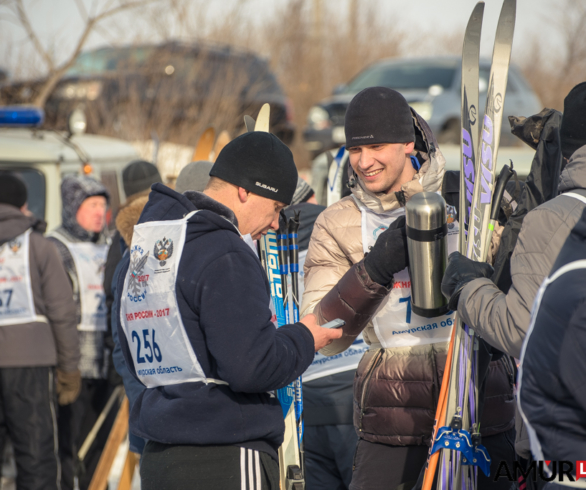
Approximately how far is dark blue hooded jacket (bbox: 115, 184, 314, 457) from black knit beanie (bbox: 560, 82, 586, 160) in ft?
3.41

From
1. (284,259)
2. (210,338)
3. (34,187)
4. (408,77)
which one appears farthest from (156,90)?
(210,338)

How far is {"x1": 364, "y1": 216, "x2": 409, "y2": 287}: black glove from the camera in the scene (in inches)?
92.4

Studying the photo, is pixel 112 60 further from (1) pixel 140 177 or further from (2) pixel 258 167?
(2) pixel 258 167

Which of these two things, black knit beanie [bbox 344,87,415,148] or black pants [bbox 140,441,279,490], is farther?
black knit beanie [bbox 344,87,415,148]

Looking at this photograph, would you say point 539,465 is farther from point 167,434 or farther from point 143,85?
point 143,85

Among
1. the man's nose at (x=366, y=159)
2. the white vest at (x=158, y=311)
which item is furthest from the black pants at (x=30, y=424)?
the man's nose at (x=366, y=159)

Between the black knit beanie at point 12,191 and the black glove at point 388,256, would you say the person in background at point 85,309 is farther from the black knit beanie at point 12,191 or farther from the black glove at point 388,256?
the black glove at point 388,256

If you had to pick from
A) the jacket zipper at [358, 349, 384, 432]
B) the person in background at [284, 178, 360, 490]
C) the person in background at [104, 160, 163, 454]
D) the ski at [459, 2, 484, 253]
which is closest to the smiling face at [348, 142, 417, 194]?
the ski at [459, 2, 484, 253]

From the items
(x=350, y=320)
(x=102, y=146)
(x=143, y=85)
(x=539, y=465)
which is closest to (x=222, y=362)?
(x=350, y=320)

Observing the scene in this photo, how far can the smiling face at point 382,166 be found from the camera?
2.64m

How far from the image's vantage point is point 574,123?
6.93 ft

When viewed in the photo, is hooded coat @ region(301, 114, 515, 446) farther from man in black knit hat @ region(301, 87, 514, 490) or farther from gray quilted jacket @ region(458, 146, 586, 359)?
gray quilted jacket @ region(458, 146, 586, 359)

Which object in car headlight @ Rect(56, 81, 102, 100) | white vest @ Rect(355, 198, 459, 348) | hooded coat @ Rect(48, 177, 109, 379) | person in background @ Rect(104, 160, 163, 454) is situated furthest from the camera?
car headlight @ Rect(56, 81, 102, 100)

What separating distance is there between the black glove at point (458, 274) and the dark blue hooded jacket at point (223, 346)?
482mm
